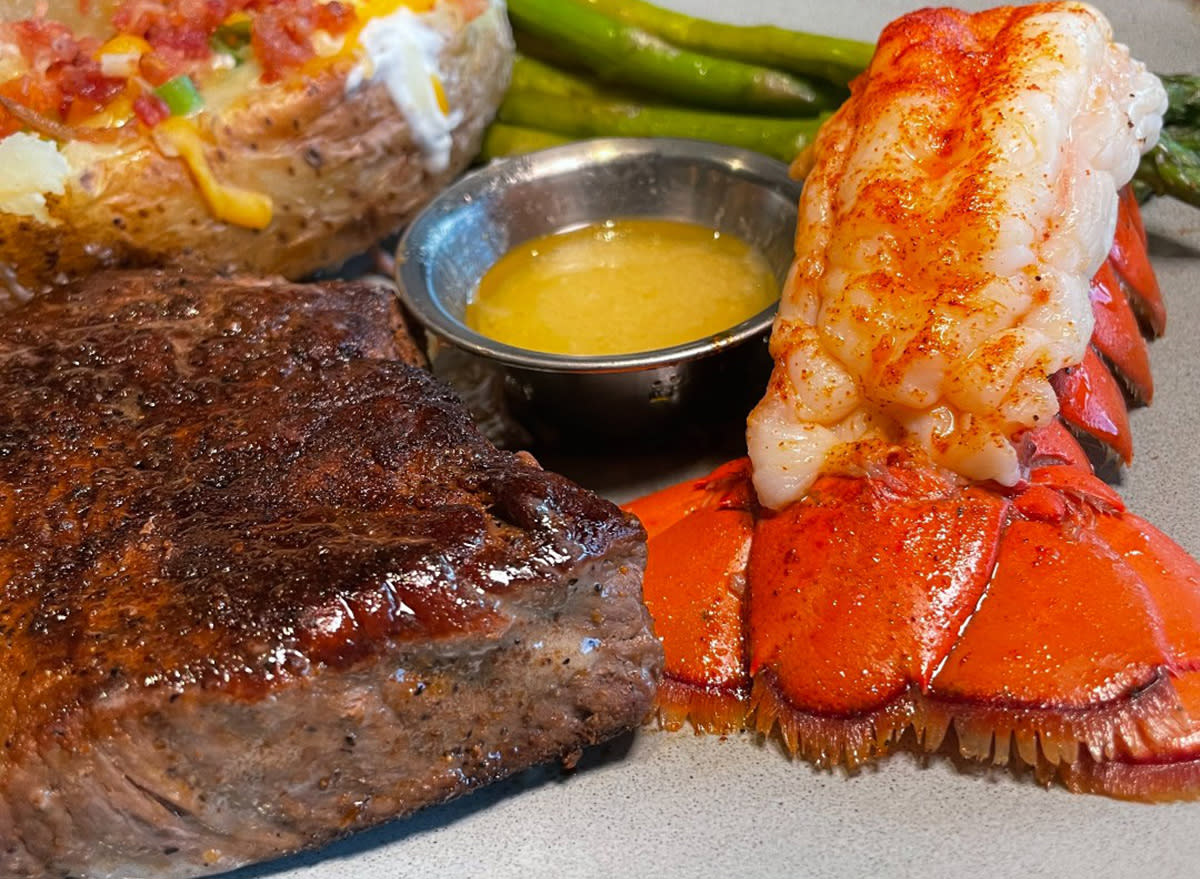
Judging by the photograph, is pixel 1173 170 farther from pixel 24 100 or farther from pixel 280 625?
pixel 24 100

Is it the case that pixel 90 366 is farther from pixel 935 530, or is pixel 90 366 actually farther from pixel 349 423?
pixel 935 530

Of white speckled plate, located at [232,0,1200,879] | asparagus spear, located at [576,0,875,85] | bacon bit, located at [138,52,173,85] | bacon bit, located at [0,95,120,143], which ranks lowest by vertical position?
white speckled plate, located at [232,0,1200,879]

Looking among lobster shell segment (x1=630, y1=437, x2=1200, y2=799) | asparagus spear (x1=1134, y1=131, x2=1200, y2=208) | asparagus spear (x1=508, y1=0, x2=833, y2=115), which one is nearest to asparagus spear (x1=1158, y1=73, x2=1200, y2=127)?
asparagus spear (x1=1134, y1=131, x2=1200, y2=208)

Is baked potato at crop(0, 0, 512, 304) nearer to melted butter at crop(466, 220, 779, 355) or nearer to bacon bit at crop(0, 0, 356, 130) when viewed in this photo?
bacon bit at crop(0, 0, 356, 130)

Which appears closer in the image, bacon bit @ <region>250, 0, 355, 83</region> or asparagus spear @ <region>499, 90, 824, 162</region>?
bacon bit @ <region>250, 0, 355, 83</region>

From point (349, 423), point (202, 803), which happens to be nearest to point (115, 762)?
point (202, 803)

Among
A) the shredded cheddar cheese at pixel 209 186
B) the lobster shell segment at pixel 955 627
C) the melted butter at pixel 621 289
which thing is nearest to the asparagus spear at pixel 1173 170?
the melted butter at pixel 621 289

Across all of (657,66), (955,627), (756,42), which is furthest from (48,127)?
(955,627)
